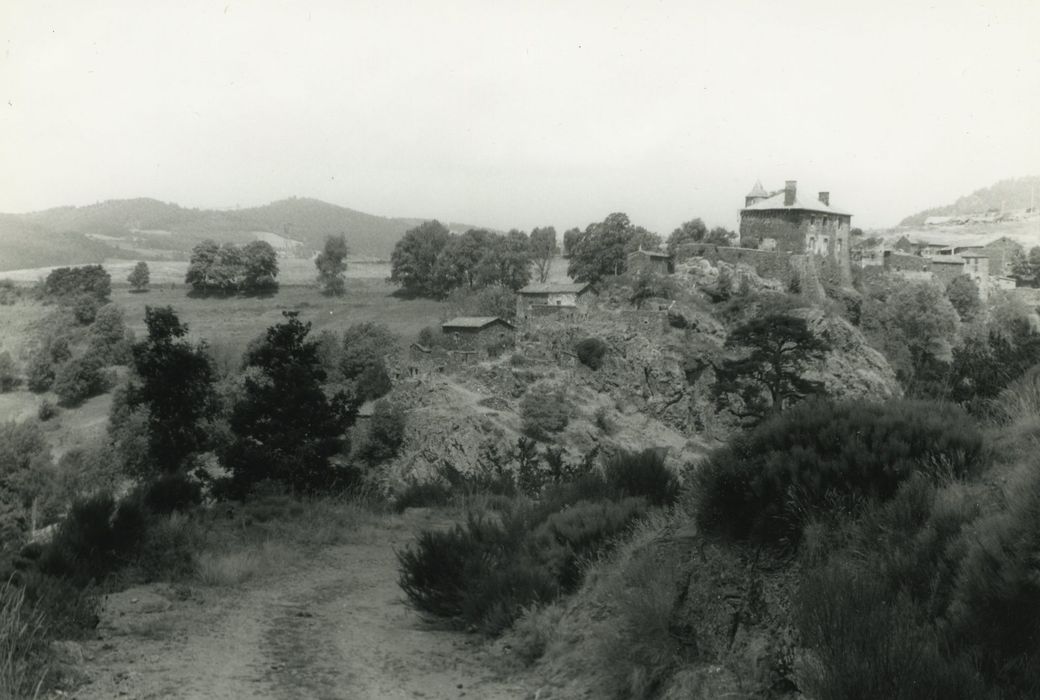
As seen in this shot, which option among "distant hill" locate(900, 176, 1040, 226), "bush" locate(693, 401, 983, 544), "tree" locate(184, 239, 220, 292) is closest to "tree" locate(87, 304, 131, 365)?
"tree" locate(184, 239, 220, 292)

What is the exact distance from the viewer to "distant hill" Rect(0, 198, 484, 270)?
93.0 meters

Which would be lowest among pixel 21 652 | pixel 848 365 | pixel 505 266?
pixel 848 365

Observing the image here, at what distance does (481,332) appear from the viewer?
168 feet

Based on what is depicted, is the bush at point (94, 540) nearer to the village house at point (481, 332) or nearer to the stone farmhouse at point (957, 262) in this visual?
the village house at point (481, 332)

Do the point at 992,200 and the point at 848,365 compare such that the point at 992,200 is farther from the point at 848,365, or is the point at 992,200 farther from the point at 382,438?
the point at 382,438

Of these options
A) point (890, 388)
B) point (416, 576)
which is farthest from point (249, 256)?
point (416, 576)

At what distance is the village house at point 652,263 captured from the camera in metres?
52.3

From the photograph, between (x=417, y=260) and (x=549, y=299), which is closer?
(x=549, y=299)

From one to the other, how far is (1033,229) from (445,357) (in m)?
114

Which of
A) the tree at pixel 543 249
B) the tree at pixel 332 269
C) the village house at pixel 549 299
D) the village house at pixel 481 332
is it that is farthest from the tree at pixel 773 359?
the tree at pixel 332 269

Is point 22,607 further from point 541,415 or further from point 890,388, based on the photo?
point 890,388

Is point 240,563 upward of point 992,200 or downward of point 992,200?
downward

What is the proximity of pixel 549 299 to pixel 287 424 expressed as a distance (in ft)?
121

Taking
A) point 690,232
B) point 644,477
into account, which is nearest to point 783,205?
point 690,232
